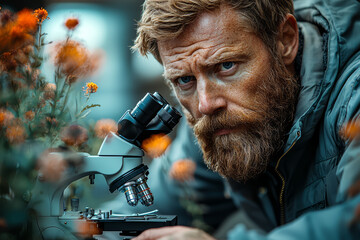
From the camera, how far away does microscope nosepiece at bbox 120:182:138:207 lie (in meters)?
1.11

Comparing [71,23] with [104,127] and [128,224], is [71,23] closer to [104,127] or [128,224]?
[104,127]

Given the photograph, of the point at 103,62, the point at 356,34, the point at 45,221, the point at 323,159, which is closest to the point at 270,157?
the point at 323,159

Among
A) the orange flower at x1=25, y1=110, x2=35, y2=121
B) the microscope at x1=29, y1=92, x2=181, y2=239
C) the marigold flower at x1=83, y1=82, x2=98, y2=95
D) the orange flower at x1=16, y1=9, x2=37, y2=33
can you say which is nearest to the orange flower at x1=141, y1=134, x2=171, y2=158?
the microscope at x1=29, y1=92, x2=181, y2=239

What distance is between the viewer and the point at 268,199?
1667mm

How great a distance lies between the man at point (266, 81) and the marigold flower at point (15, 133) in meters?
0.57

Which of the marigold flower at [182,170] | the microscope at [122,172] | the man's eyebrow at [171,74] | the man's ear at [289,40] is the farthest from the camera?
the marigold flower at [182,170]

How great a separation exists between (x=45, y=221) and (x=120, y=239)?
0.22 m

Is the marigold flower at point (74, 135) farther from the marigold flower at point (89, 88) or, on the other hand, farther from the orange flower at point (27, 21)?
the orange flower at point (27, 21)

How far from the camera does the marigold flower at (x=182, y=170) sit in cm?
182

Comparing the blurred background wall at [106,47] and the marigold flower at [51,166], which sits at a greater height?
the blurred background wall at [106,47]

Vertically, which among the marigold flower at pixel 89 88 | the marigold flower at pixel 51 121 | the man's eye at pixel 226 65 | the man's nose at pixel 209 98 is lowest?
the man's nose at pixel 209 98

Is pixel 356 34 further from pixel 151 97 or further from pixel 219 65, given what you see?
pixel 151 97

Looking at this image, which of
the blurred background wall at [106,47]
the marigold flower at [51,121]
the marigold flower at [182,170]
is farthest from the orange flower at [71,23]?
the marigold flower at [182,170]

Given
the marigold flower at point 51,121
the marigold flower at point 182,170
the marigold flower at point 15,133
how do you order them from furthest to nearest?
1. the marigold flower at point 182,170
2. the marigold flower at point 51,121
3. the marigold flower at point 15,133
